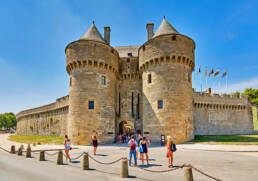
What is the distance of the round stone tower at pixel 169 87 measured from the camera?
786 inches

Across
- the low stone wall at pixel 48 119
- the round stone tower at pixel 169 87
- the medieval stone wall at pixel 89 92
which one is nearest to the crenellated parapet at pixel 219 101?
the round stone tower at pixel 169 87

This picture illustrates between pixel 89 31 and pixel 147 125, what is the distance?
47.9ft

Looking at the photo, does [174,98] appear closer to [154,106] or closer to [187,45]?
[154,106]

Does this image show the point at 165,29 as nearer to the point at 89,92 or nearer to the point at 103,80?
the point at 103,80

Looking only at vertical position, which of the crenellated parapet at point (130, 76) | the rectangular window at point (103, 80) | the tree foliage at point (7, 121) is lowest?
the tree foliage at point (7, 121)

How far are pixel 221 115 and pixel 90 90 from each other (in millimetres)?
25397

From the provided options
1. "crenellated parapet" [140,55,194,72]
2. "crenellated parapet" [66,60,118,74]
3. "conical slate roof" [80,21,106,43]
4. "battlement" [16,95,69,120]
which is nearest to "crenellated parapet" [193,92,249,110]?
"crenellated parapet" [140,55,194,72]

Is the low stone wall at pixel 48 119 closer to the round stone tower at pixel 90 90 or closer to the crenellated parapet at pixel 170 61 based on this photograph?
the round stone tower at pixel 90 90

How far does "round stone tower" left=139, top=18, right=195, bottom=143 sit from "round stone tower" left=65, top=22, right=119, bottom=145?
15.7 ft

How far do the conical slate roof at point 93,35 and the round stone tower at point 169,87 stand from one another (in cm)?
663

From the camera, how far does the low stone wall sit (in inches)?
1299

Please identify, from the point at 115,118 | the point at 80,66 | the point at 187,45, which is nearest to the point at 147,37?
the point at 187,45

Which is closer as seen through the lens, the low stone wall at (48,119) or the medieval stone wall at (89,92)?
the medieval stone wall at (89,92)

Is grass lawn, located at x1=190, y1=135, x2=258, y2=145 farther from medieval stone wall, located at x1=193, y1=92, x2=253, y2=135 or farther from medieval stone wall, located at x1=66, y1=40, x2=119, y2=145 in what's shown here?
medieval stone wall, located at x1=66, y1=40, x2=119, y2=145
